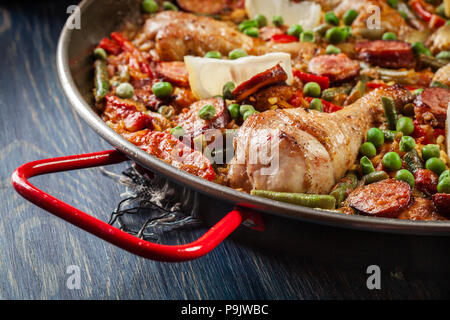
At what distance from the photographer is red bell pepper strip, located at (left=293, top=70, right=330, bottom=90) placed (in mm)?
4160

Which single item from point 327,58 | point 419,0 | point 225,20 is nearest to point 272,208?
point 327,58

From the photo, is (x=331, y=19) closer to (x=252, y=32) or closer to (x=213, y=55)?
(x=252, y=32)

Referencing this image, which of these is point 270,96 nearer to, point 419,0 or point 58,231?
point 58,231

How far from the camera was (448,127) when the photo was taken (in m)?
3.60

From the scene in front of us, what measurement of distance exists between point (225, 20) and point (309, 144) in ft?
7.85

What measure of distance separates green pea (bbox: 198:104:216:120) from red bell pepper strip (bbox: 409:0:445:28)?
8.16 ft

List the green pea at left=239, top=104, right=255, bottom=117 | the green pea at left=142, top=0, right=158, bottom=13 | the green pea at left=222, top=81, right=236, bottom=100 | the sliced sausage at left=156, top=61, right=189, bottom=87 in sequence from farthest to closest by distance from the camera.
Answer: the green pea at left=142, top=0, right=158, bottom=13, the sliced sausage at left=156, top=61, right=189, bottom=87, the green pea at left=222, top=81, right=236, bottom=100, the green pea at left=239, top=104, right=255, bottom=117

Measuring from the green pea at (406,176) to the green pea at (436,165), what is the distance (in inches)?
6.2

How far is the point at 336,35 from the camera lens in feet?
15.2

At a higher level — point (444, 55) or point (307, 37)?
point (307, 37)

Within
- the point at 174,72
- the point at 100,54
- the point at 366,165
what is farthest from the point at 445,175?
the point at 100,54

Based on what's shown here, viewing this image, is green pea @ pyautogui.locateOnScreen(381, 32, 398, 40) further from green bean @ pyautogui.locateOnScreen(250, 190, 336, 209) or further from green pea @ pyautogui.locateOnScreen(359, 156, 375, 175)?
green bean @ pyautogui.locateOnScreen(250, 190, 336, 209)

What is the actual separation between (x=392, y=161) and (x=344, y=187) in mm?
374

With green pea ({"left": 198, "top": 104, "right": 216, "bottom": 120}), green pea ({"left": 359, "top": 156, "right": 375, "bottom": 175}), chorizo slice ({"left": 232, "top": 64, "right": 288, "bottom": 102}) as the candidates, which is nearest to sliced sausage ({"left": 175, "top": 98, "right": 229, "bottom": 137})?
green pea ({"left": 198, "top": 104, "right": 216, "bottom": 120})
